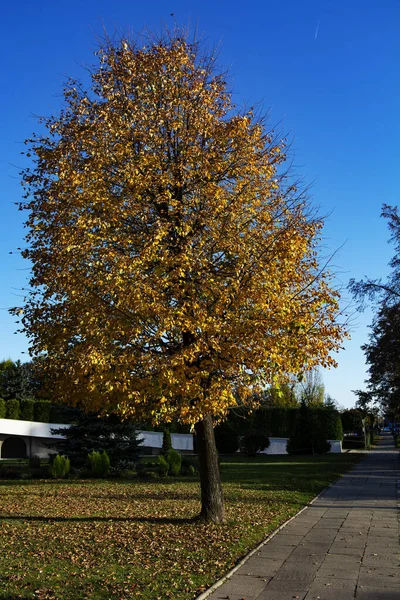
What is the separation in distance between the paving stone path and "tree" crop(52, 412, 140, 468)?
34.4ft

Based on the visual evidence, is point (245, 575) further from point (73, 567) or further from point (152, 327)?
point (152, 327)

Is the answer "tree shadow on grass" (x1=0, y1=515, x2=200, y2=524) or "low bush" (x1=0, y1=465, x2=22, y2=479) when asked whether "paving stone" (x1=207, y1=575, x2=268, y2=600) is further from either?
"low bush" (x1=0, y1=465, x2=22, y2=479)

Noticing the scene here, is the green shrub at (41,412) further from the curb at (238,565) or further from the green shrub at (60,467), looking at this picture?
the curb at (238,565)

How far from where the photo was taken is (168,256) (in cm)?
867

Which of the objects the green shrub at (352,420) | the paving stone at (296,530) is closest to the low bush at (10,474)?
the paving stone at (296,530)

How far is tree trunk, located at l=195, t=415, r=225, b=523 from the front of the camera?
9.80 m

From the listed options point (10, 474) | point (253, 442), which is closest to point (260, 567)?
point (10, 474)

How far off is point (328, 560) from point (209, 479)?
316 cm

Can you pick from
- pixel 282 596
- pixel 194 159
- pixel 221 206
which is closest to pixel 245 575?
pixel 282 596

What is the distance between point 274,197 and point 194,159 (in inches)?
64.8

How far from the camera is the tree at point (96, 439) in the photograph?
21047mm

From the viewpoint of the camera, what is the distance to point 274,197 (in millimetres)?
10125

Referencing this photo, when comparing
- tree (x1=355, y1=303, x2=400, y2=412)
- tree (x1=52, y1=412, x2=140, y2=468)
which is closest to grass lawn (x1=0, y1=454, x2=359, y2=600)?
tree (x1=52, y1=412, x2=140, y2=468)

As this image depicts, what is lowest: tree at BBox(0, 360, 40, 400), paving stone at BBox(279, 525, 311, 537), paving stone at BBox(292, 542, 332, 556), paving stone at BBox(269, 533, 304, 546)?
paving stone at BBox(279, 525, 311, 537)
